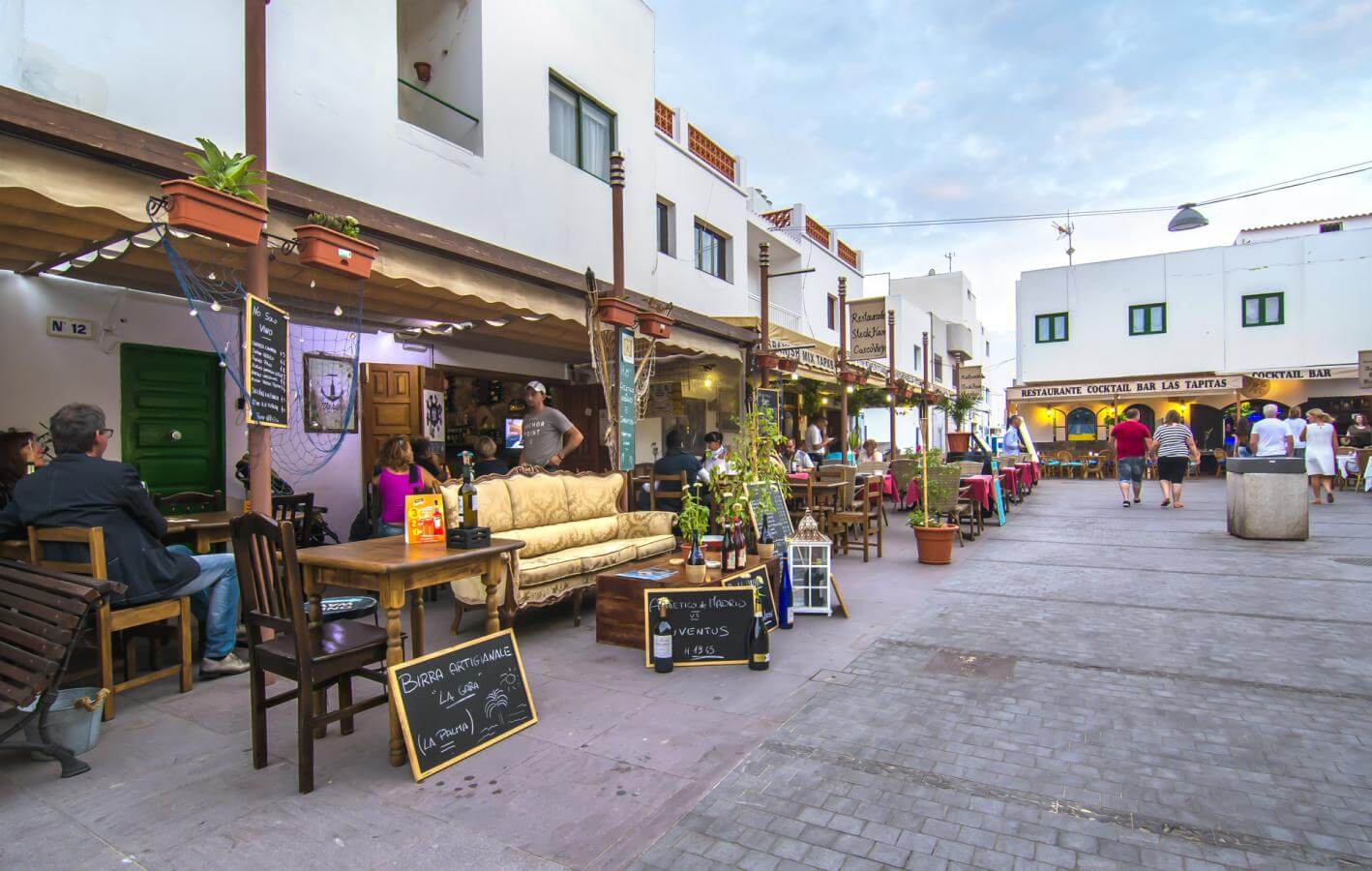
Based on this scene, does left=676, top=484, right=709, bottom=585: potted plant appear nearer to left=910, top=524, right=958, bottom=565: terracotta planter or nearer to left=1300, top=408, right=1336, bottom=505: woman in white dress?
left=910, top=524, right=958, bottom=565: terracotta planter

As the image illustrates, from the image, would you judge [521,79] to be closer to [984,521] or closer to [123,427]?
[123,427]

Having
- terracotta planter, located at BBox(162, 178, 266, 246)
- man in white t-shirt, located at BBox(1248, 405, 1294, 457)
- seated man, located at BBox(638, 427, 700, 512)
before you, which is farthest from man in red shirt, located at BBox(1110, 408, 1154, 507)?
terracotta planter, located at BBox(162, 178, 266, 246)

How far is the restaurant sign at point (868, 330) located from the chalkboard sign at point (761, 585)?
8.68 metres

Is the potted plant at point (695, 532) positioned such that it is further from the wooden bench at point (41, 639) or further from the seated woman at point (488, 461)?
the wooden bench at point (41, 639)

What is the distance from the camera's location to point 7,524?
3627mm

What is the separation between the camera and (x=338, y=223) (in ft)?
13.9

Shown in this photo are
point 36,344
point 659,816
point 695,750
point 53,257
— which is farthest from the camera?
point 36,344

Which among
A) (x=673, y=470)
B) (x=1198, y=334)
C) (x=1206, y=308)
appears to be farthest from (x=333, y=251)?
(x=1206, y=308)

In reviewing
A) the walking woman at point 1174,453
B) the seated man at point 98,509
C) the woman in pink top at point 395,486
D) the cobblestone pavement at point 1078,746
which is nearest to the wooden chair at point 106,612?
the seated man at point 98,509

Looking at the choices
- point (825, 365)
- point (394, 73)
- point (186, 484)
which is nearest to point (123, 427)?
point (186, 484)

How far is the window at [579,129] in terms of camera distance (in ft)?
28.4

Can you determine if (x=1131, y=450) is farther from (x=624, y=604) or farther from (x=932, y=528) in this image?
(x=624, y=604)

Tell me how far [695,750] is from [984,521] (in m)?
9.52

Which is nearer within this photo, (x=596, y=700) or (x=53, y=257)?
(x=596, y=700)
